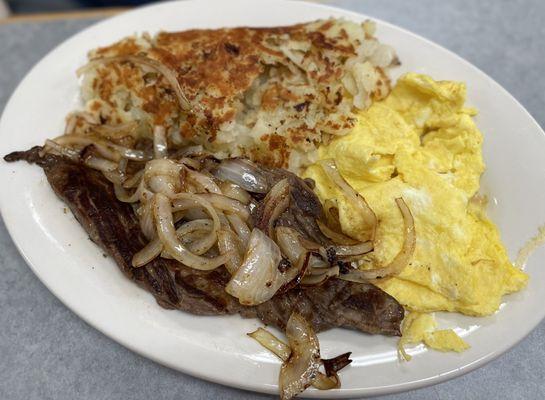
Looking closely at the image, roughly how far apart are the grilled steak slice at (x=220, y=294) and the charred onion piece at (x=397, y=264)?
0.04 m

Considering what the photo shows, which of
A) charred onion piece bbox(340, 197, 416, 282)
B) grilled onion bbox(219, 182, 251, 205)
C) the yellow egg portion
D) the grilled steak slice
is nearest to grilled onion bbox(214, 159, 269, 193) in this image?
grilled onion bbox(219, 182, 251, 205)

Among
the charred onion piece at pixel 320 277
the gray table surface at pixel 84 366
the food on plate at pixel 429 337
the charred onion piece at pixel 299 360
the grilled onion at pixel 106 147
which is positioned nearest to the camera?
the charred onion piece at pixel 299 360

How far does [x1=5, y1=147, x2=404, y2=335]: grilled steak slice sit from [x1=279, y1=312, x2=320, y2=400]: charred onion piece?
0.14 feet

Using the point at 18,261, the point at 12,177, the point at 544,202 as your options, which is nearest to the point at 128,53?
the point at 12,177

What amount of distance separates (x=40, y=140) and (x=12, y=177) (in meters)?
0.27

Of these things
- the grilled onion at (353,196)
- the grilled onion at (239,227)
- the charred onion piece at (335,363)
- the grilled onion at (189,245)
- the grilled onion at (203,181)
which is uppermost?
the grilled onion at (353,196)

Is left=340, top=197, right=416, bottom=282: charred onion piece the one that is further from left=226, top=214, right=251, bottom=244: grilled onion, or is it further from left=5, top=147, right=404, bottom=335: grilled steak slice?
left=226, top=214, right=251, bottom=244: grilled onion

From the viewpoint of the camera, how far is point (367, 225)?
2139mm

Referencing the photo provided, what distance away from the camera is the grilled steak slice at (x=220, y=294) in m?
1.89

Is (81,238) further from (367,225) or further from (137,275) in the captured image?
(367,225)

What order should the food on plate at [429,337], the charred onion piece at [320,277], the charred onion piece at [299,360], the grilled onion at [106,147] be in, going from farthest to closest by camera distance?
the grilled onion at [106,147], the charred onion piece at [320,277], the food on plate at [429,337], the charred onion piece at [299,360]

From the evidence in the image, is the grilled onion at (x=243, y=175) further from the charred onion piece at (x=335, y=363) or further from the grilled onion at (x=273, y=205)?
the charred onion piece at (x=335, y=363)

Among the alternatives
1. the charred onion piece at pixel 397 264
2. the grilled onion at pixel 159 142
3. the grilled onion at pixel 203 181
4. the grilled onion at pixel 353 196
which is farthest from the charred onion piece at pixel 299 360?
the grilled onion at pixel 159 142

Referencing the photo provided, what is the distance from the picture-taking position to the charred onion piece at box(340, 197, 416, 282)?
2.01m
